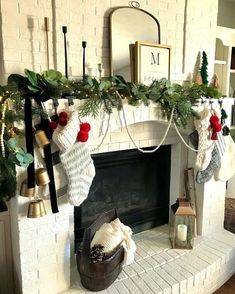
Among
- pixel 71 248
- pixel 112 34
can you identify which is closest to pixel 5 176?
pixel 71 248

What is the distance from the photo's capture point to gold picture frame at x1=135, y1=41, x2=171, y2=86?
1.68 m

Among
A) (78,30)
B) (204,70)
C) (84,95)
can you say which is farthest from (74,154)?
(204,70)

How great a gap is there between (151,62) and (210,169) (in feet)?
2.99

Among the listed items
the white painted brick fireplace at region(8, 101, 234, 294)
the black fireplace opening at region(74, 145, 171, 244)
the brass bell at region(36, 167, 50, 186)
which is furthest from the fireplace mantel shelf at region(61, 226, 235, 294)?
the brass bell at region(36, 167, 50, 186)

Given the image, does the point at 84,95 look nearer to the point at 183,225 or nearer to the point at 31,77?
the point at 31,77

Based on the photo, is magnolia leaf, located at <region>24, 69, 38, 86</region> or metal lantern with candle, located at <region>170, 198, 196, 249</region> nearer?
magnolia leaf, located at <region>24, 69, 38, 86</region>

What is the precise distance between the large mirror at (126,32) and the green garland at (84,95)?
0.22 meters

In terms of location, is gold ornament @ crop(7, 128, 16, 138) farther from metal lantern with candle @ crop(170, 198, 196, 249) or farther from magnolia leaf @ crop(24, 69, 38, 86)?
metal lantern with candle @ crop(170, 198, 196, 249)

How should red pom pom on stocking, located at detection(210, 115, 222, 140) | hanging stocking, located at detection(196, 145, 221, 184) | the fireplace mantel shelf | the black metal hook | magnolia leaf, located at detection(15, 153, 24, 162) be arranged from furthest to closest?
hanging stocking, located at detection(196, 145, 221, 184)
red pom pom on stocking, located at detection(210, 115, 222, 140)
the black metal hook
the fireplace mantel shelf
magnolia leaf, located at detection(15, 153, 24, 162)

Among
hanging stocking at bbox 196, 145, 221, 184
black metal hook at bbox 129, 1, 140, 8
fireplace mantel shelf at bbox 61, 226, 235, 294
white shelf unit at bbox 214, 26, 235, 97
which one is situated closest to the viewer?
fireplace mantel shelf at bbox 61, 226, 235, 294

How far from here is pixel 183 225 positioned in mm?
1963

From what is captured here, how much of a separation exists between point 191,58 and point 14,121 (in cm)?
143

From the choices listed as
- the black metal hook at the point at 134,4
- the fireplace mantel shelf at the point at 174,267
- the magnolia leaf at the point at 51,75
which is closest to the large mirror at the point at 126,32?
the black metal hook at the point at 134,4

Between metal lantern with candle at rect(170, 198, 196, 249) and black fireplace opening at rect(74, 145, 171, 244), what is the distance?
0.32 m
